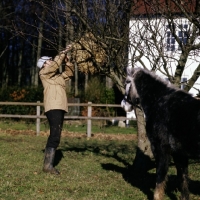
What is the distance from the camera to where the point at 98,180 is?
24.3 ft

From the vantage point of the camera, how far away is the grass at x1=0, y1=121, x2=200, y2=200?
6277mm

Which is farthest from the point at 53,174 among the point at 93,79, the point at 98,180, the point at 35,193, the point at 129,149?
the point at 93,79

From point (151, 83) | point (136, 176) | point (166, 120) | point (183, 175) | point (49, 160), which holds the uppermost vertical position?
point (151, 83)

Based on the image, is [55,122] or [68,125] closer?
[55,122]

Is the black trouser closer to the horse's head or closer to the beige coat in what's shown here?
the beige coat

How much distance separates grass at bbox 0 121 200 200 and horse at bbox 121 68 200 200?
85 centimetres

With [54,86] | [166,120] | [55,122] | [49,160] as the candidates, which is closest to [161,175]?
[166,120]

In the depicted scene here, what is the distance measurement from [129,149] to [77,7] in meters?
6.10

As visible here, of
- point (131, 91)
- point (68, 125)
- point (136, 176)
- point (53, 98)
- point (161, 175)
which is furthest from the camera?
point (68, 125)

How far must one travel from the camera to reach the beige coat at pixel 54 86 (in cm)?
769

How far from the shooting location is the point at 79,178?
24.6 feet

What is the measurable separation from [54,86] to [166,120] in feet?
10.2

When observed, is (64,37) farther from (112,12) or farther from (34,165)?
(34,165)

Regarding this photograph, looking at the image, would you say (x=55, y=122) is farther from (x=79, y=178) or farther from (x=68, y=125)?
(x=68, y=125)
